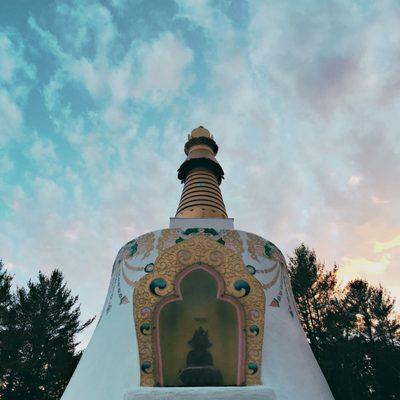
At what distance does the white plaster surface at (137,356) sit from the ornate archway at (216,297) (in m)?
0.26

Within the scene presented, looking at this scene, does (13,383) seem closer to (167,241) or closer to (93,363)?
(93,363)

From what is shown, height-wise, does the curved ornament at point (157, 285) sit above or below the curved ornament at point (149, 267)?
below

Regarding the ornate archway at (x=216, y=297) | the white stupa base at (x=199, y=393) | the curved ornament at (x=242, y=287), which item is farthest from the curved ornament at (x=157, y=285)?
the white stupa base at (x=199, y=393)

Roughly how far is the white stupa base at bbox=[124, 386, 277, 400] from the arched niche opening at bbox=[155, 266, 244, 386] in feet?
1.24

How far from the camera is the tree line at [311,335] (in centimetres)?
1250

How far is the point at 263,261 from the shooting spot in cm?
837

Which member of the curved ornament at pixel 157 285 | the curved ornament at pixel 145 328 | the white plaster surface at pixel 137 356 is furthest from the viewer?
the curved ornament at pixel 157 285

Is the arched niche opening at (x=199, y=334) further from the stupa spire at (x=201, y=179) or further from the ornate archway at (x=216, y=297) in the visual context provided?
the stupa spire at (x=201, y=179)

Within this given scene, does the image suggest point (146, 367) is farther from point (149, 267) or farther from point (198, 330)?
point (149, 267)

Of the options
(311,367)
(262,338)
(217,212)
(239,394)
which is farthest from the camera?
(217,212)

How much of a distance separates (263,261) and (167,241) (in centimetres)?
233

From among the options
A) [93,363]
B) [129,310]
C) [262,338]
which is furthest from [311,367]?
[93,363]

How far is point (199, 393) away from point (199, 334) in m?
1.16

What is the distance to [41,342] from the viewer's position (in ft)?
52.0
